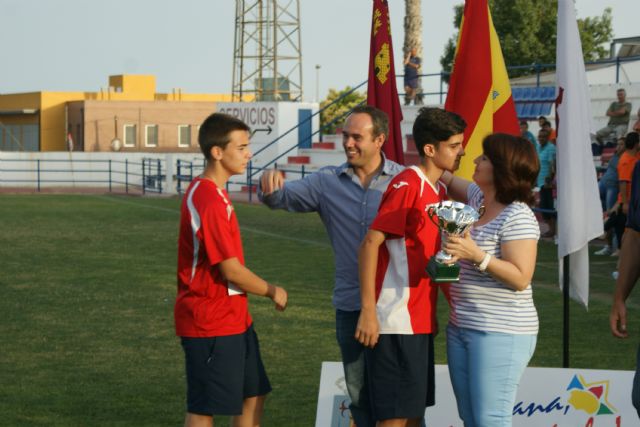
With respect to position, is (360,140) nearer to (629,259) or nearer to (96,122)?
(629,259)

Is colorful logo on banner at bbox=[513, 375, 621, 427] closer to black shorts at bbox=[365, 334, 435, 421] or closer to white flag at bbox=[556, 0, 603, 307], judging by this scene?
white flag at bbox=[556, 0, 603, 307]

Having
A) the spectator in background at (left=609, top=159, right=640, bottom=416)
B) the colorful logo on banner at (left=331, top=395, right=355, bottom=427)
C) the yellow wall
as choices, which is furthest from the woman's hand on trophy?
the yellow wall

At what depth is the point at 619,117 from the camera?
882 inches

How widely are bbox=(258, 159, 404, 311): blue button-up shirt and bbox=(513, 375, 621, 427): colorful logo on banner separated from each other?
1310mm

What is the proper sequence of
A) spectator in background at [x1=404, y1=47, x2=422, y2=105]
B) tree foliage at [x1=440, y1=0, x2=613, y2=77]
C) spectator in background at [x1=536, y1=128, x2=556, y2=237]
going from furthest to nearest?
1. tree foliage at [x1=440, y1=0, x2=613, y2=77]
2. spectator in background at [x1=404, y1=47, x2=422, y2=105]
3. spectator in background at [x1=536, y1=128, x2=556, y2=237]

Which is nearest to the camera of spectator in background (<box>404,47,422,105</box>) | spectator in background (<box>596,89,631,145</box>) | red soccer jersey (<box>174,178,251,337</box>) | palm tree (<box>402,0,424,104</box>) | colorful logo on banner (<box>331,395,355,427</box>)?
red soccer jersey (<box>174,178,251,337</box>)

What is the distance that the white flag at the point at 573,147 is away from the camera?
6746 mm

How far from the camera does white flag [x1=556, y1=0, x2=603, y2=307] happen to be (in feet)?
22.1

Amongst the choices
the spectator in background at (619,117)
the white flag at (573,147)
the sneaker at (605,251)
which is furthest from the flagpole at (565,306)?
the spectator in background at (619,117)

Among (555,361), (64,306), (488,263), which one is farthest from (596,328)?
(488,263)

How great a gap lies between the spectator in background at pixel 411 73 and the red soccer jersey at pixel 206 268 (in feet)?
88.5

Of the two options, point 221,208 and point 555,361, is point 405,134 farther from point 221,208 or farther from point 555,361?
point 221,208

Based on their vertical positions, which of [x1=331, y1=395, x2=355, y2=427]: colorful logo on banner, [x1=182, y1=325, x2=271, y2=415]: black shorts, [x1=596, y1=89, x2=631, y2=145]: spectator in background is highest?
[x1=596, y1=89, x2=631, y2=145]: spectator in background

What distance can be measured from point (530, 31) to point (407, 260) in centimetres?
5485
